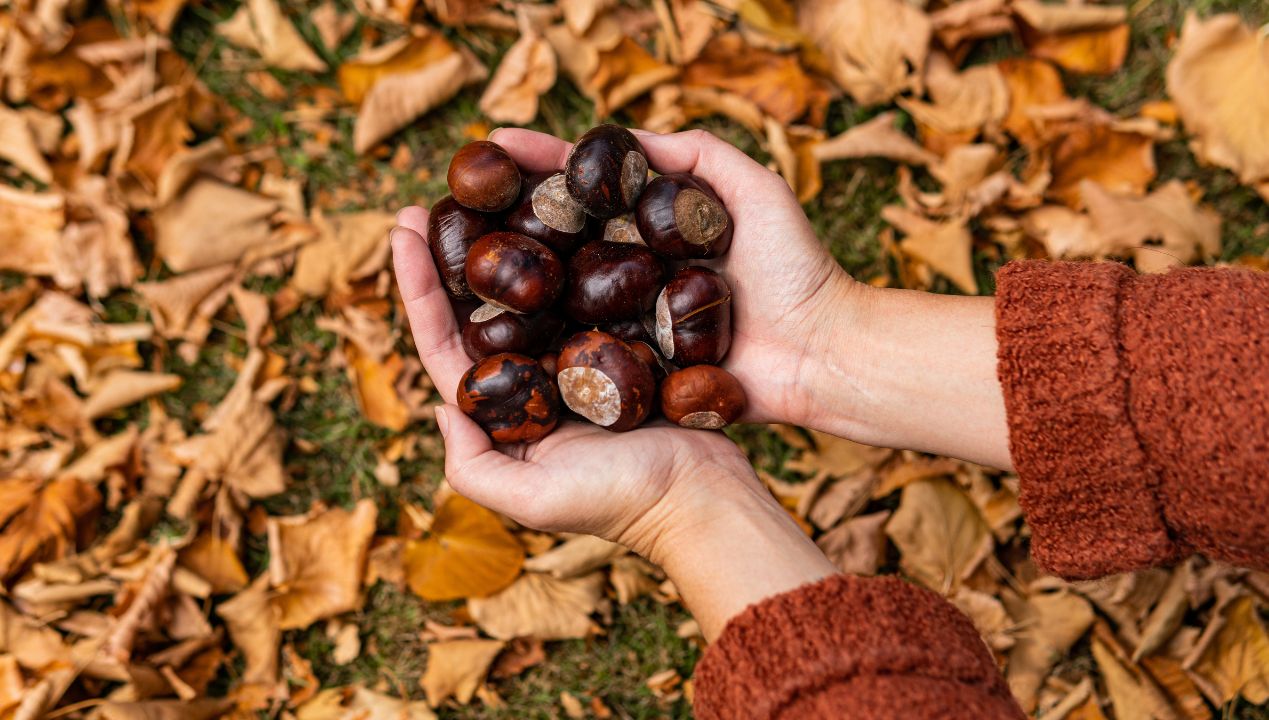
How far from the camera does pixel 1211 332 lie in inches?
77.4

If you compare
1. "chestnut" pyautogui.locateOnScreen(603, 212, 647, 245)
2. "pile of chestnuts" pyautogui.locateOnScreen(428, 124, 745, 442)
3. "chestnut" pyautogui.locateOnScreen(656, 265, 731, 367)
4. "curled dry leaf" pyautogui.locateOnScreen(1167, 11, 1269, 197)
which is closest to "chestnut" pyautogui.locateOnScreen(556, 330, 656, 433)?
"pile of chestnuts" pyautogui.locateOnScreen(428, 124, 745, 442)

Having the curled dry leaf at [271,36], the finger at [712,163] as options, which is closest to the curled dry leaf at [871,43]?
the finger at [712,163]

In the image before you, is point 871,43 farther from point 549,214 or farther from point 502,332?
point 502,332

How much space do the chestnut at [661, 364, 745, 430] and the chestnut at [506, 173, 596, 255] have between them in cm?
55

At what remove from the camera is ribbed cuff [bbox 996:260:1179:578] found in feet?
6.68

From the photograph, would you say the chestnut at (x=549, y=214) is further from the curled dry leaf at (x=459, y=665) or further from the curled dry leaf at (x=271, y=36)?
the curled dry leaf at (x=271, y=36)

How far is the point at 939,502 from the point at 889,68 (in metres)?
1.71

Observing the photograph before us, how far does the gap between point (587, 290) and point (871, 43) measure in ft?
5.88

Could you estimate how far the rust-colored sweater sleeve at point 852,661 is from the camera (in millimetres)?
1717

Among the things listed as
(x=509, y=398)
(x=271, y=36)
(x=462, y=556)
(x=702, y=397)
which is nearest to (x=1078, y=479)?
(x=702, y=397)

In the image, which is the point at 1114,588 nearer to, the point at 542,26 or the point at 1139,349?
the point at 1139,349

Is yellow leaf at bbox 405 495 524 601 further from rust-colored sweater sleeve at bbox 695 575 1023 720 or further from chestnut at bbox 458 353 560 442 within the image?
rust-colored sweater sleeve at bbox 695 575 1023 720

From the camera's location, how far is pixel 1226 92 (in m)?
3.40

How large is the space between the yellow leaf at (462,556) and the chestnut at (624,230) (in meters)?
1.07
